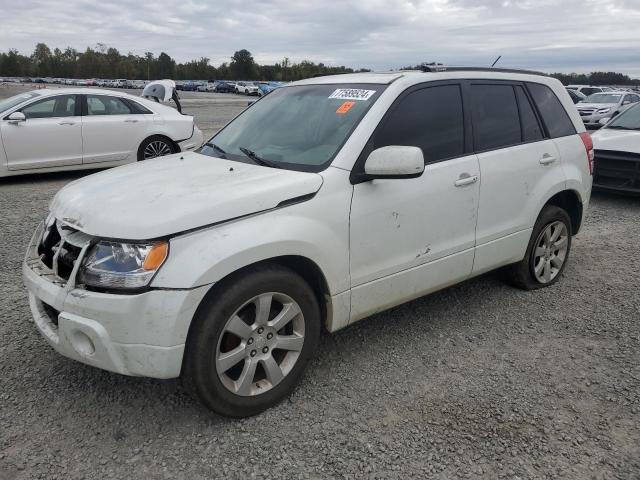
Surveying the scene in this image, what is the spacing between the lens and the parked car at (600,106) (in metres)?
21.7

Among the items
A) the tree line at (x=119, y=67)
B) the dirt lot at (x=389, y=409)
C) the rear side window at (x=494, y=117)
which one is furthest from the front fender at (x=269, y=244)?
the tree line at (x=119, y=67)

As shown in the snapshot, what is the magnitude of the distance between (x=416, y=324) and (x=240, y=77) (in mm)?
122147

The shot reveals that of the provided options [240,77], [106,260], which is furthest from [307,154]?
[240,77]

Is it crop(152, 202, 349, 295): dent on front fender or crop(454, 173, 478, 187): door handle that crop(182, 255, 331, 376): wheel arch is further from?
crop(454, 173, 478, 187): door handle

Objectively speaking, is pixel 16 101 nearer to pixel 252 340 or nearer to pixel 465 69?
pixel 465 69

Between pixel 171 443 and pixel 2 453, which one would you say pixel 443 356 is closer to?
pixel 171 443

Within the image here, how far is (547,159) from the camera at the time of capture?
169 inches

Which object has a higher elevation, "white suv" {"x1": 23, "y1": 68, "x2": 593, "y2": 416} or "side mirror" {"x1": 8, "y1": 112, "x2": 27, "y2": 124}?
"side mirror" {"x1": 8, "y1": 112, "x2": 27, "y2": 124}

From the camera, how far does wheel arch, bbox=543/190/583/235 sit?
4.62 m

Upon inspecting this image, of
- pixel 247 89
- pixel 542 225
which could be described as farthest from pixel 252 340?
→ pixel 247 89

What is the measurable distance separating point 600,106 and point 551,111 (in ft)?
67.7

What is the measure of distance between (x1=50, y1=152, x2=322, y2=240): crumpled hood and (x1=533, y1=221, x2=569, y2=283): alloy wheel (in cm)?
244

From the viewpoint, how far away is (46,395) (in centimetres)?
305

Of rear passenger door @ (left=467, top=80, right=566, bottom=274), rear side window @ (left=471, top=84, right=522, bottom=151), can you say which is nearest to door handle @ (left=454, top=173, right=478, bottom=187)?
rear passenger door @ (left=467, top=80, right=566, bottom=274)
